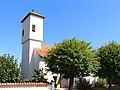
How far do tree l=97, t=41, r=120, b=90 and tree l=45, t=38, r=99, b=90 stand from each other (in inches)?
79.1

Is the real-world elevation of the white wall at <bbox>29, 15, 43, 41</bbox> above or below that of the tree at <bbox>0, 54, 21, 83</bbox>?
above

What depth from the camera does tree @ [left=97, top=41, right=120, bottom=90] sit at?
102 feet

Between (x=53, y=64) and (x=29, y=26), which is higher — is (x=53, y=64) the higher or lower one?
the lower one

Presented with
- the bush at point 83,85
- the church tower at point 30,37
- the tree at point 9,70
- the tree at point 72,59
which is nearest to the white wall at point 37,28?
the church tower at point 30,37

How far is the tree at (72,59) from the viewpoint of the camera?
28547mm

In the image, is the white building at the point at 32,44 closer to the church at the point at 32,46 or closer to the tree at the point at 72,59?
the church at the point at 32,46

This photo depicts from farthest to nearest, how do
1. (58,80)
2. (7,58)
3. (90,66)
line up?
1. (58,80)
2. (7,58)
3. (90,66)

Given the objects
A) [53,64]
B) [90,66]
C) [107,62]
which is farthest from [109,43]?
[53,64]

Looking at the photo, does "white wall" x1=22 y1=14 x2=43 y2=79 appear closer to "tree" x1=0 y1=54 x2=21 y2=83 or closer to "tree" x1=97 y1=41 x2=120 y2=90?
"tree" x1=0 y1=54 x2=21 y2=83

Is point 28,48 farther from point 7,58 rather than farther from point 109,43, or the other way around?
point 109,43

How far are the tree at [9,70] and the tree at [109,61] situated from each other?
1183 cm

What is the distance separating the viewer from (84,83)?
113ft

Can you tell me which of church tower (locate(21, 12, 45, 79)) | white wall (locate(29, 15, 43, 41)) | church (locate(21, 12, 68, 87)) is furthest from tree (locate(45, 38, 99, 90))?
white wall (locate(29, 15, 43, 41))

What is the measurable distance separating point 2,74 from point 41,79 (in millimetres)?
5360
